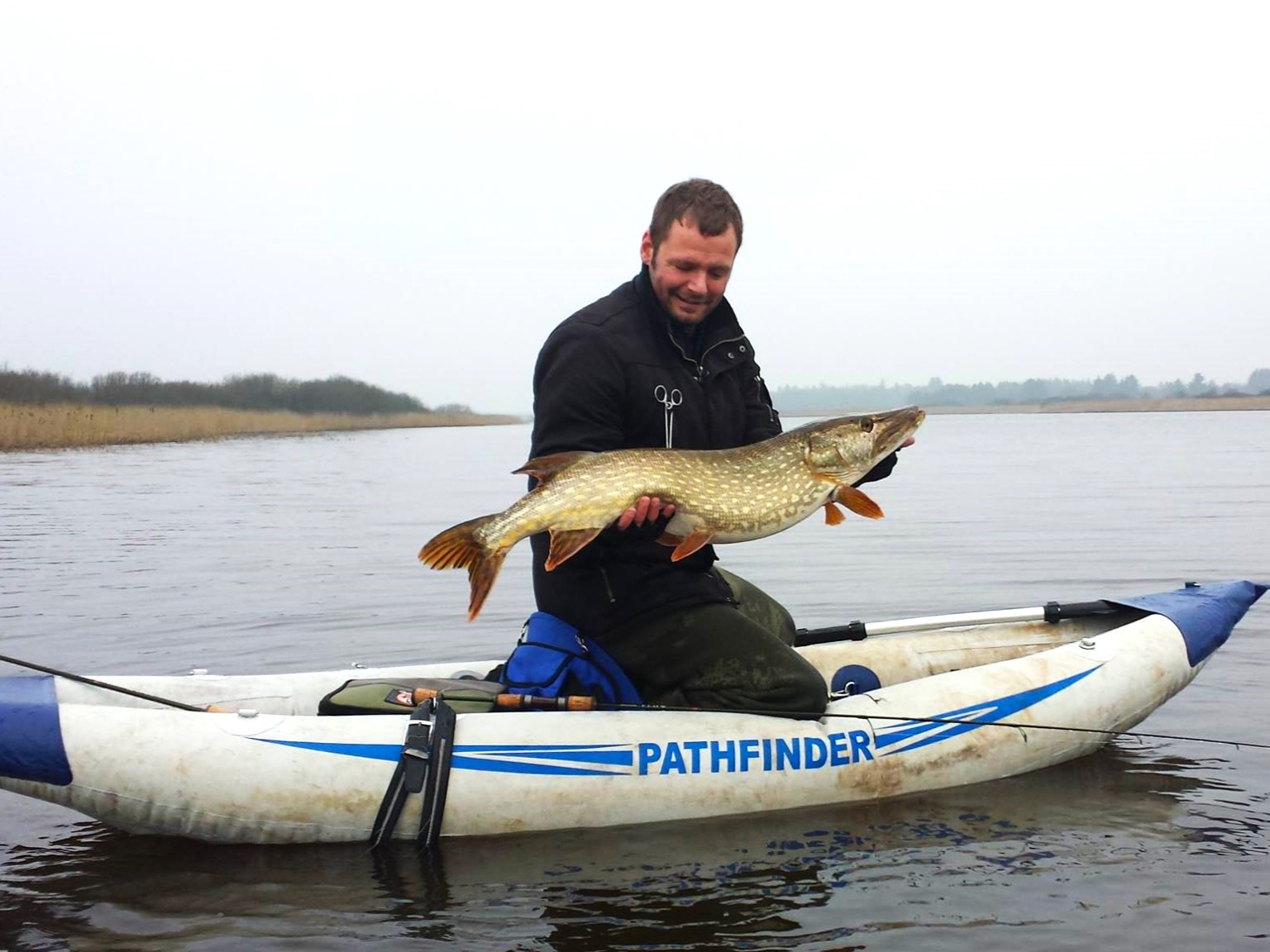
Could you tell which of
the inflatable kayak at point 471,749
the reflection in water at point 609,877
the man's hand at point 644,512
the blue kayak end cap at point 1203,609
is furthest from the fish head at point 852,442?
the blue kayak end cap at point 1203,609

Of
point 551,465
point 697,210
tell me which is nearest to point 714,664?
point 551,465

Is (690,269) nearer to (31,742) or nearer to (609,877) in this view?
(609,877)

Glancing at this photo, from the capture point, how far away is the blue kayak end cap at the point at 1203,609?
6156 mm

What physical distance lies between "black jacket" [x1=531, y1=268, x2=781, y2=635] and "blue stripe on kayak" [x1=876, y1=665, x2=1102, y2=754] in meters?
1.02

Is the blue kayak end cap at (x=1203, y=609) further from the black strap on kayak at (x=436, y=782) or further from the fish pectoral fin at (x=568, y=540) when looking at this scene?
the black strap on kayak at (x=436, y=782)

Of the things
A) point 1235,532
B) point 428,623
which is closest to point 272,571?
point 428,623

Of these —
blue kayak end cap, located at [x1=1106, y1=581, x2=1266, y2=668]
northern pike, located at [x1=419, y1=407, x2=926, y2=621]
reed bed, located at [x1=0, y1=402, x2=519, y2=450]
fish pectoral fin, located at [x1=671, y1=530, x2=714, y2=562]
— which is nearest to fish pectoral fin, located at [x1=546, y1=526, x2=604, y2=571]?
northern pike, located at [x1=419, y1=407, x2=926, y2=621]

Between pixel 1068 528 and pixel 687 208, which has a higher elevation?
pixel 687 208

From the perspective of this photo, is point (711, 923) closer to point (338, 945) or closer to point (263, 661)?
point (338, 945)

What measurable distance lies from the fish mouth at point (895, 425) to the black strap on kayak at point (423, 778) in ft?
7.16

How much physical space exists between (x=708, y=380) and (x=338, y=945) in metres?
2.71

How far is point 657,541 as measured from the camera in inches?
191

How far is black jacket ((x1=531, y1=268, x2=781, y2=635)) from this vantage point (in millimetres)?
4719

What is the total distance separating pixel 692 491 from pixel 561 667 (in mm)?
1031
